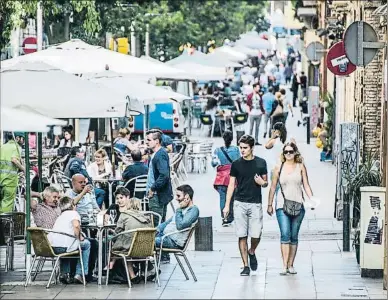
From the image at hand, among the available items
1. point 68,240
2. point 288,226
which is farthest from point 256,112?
point 68,240

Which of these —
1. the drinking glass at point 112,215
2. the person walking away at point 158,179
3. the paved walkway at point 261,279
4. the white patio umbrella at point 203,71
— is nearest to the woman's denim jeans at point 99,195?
the paved walkway at point 261,279

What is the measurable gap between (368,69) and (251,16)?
70753 mm

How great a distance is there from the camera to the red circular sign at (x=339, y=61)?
22.7 metres

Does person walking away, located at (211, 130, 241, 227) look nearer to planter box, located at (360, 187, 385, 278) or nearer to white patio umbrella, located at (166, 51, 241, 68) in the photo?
planter box, located at (360, 187, 385, 278)

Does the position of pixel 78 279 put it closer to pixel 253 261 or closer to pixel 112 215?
pixel 112 215

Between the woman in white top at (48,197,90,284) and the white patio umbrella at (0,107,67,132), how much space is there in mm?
1821

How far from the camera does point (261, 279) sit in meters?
16.9

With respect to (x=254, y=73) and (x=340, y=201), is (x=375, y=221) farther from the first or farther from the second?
(x=254, y=73)

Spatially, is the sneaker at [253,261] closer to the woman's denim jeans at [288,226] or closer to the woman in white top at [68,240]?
the woman's denim jeans at [288,226]

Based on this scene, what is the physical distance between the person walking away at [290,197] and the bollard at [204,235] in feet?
8.18

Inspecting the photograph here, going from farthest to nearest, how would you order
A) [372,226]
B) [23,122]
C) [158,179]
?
[158,179]
[372,226]
[23,122]

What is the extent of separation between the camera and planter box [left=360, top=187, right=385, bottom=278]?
1669cm

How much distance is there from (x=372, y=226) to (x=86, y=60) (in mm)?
8845

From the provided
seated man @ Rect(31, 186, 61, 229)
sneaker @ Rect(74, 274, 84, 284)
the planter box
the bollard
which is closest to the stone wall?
the bollard
